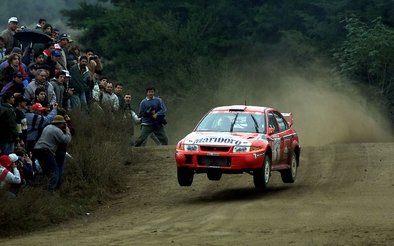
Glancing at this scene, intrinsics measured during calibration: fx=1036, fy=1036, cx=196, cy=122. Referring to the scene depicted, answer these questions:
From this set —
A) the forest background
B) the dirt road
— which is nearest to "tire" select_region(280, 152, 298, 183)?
the dirt road

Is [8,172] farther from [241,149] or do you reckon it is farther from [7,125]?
[241,149]

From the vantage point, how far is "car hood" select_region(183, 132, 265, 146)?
19.8 m

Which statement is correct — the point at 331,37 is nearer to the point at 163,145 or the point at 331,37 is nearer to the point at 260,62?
the point at 260,62

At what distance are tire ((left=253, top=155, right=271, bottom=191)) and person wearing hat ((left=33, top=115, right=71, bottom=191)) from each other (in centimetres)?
371

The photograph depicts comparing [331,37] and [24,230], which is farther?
[331,37]

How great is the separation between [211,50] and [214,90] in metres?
7.02

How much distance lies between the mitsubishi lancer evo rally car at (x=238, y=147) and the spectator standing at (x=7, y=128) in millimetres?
3571

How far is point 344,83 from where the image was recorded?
49.3m

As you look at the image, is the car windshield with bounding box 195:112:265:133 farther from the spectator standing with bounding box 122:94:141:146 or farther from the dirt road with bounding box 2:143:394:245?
the spectator standing with bounding box 122:94:141:146

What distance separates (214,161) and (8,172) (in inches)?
174

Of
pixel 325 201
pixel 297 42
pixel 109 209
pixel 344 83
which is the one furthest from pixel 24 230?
pixel 297 42

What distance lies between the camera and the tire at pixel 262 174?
20.0m

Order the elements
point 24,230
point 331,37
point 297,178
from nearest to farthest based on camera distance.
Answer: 1. point 24,230
2. point 297,178
3. point 331,37

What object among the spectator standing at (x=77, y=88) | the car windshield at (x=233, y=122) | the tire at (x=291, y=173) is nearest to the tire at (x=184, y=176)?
the car windshield at (x=233, y=122)
